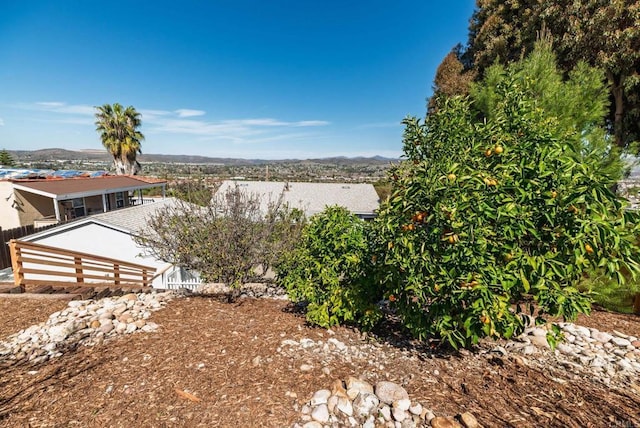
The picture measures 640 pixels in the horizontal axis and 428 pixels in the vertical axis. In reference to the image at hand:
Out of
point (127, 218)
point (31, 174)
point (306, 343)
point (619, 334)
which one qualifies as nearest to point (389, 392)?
point (306, 343)

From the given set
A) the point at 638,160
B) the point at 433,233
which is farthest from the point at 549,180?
the point at 638,160

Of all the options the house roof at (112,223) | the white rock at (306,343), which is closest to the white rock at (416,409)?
the white rock at (306,343)

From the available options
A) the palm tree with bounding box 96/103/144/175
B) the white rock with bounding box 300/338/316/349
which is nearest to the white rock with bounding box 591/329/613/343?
the white rock with bounding box 300/338/316/349

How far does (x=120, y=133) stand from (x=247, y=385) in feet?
85.5

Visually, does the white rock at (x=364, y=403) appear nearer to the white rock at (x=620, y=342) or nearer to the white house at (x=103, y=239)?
the white rock at (x=620, y=342)

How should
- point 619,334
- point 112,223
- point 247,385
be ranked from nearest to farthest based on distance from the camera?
point 247,385, point 619,334, point 112,223

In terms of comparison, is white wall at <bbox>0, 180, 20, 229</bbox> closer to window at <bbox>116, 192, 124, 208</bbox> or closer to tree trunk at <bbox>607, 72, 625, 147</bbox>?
window at <bbox>116, 192, 124, 208</bbox>

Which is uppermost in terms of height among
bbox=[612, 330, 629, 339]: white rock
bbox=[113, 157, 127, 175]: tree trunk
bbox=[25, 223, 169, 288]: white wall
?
bbox=[113, 157, 127, 175]: tree trunk

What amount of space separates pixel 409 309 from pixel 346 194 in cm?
1555

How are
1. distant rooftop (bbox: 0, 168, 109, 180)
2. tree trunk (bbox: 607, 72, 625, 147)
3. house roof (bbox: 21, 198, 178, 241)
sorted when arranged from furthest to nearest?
distant rooftop (bbox: 0, 168, 109, 180) → house roof (bbox: 21, 198, 178, 241) → tree trunk (bbox: 607, 72, 625, 147)

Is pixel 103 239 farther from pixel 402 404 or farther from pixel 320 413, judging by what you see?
pixel 402 404

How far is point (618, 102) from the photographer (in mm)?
10648

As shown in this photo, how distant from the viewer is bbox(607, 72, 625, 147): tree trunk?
393 inches

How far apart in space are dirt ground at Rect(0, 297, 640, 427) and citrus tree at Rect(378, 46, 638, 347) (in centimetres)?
56
